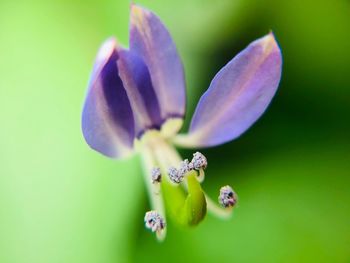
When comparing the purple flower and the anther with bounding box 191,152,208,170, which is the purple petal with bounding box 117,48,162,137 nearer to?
the purple flower

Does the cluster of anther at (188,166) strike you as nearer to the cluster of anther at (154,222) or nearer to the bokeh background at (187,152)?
the cluster of anther at (154,222)

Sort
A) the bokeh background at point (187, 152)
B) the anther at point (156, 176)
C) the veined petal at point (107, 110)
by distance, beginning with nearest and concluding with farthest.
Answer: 1. the veined petal at point (107, 110)
2. the anther at point (156, 176)
3. the bokeh background at point (187, 152)

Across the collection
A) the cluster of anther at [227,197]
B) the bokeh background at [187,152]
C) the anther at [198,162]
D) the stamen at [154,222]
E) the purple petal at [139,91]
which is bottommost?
the stamen at [154,222]

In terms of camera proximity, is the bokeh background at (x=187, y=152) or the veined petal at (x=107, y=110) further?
the bokeh background at (x=187, y=152)

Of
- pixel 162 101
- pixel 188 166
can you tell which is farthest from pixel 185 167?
pixel 162 101

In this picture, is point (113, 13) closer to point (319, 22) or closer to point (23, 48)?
point (23, 48)

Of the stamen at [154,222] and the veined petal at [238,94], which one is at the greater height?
the veined petal at [238,94]

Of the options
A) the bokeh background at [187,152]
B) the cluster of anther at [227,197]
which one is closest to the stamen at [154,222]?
the cluster of anther at [227,197]

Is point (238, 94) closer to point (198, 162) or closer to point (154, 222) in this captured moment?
point (198, 162)
